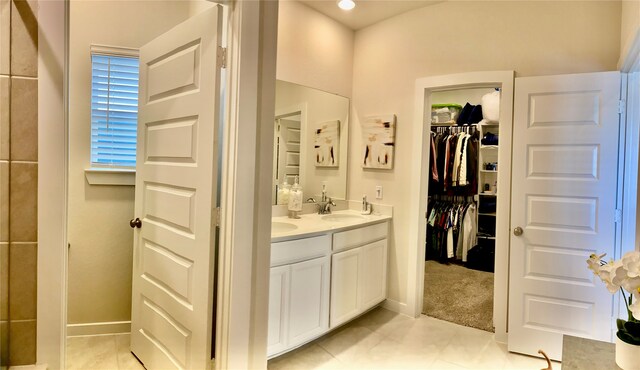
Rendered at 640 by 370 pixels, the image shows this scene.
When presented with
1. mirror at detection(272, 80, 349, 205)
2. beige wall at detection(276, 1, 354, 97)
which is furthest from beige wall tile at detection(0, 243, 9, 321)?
beige wall at detection(276, 1, 354, 97)

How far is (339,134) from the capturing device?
3.32 metres

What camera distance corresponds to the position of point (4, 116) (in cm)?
95

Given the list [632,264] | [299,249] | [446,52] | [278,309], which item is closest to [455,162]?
[446,52]

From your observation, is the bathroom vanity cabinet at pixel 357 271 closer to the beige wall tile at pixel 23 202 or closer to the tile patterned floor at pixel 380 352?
the tile patterned floor at pixel 380 352

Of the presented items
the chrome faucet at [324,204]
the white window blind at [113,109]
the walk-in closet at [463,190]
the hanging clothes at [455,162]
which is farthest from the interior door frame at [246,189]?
the hanging clothes at [455,162]

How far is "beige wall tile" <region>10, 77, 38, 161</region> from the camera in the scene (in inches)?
37.7

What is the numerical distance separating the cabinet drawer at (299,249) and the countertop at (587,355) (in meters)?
1.38

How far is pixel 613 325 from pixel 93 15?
399 cm

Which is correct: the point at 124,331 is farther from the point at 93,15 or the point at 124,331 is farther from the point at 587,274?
the point at 587,274

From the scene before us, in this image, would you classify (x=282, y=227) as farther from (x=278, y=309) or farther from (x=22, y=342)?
(x=22, y=342)

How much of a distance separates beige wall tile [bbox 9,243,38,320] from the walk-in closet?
12.4 feet

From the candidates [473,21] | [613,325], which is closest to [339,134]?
[473,21]

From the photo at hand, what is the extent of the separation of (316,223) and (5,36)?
6.47ft

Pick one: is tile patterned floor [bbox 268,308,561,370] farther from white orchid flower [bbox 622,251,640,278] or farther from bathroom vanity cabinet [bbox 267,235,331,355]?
white orchid flower [bbox 622,251,640,278]
